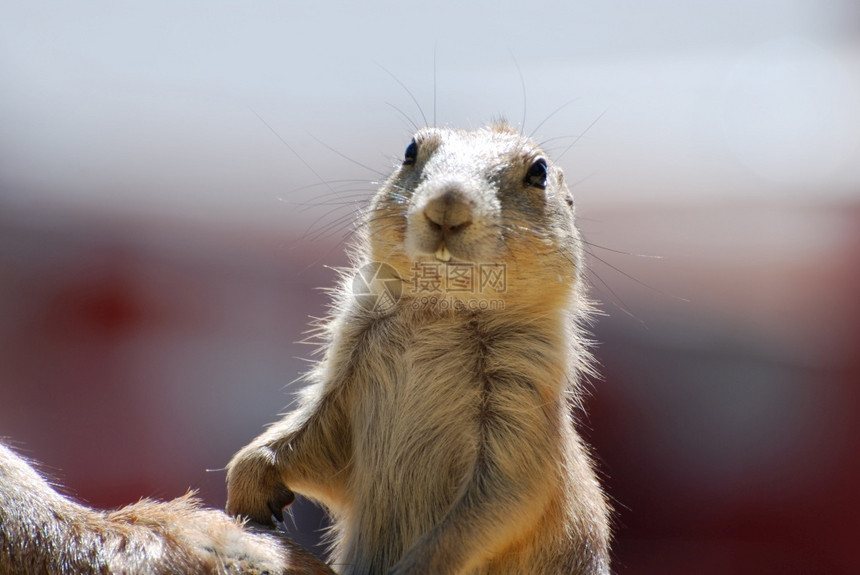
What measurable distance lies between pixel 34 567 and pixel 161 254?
273cm

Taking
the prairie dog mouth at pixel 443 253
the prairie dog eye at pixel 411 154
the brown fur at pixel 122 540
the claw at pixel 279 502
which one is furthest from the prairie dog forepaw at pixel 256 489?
the prairie dog eye at pixel 411 154

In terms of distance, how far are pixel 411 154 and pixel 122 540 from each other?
1.16 m

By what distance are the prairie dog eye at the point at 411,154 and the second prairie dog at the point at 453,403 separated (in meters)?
0.03

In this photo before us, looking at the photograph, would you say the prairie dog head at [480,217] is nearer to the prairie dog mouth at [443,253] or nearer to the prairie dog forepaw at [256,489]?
the prairie dog mouth at [443,253]

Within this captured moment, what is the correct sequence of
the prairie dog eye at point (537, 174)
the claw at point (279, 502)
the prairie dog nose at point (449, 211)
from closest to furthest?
the prairie dog nose at point (449, 211), the claw at point (279, 502), the prairie dog eye at point (537, 174)

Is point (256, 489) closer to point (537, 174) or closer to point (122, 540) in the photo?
Result: point (122, 540)

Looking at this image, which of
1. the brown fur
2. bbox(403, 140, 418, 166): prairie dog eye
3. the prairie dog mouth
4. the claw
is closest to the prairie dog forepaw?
the claw

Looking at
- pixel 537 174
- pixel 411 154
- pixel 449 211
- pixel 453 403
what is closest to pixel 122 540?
pixel 453 403

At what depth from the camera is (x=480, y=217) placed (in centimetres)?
167

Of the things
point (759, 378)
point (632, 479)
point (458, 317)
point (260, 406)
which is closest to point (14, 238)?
point (260, 406)

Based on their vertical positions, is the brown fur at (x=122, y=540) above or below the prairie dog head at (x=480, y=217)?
below

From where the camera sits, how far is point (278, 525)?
174 cm

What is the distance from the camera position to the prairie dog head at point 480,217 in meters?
1.65

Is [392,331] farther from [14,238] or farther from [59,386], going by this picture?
[14,238]
